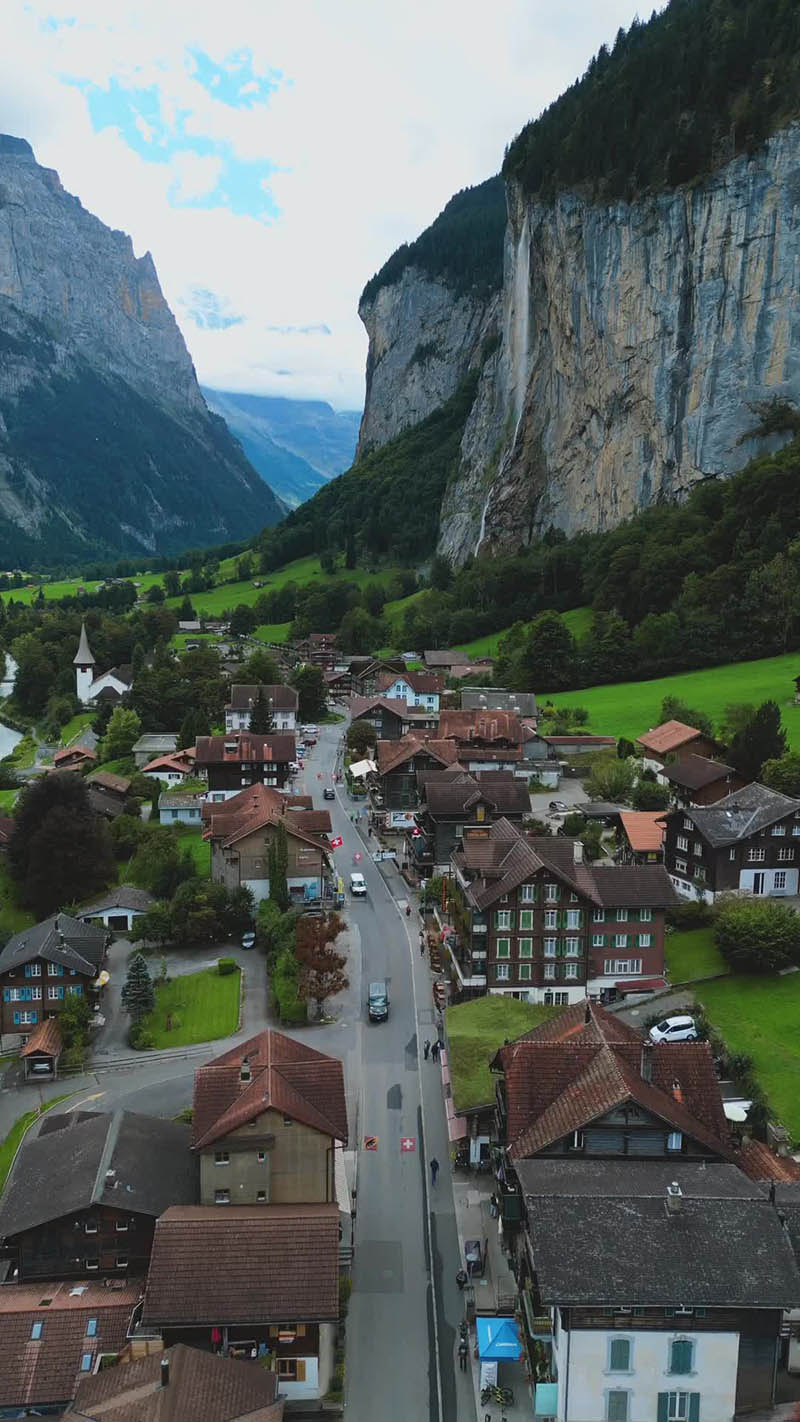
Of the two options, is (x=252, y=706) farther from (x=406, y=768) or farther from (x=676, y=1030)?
(x=676, y=1030)

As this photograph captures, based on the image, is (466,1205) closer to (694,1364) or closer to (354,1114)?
(354,1114)

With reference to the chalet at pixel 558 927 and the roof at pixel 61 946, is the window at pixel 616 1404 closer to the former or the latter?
the chalet at pixel 558 927

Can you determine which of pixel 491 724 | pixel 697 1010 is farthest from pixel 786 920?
pixel 491 724

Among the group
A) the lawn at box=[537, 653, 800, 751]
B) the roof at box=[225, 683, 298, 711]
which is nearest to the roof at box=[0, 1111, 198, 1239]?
the lawn at box=[537, 653, 800, 751]

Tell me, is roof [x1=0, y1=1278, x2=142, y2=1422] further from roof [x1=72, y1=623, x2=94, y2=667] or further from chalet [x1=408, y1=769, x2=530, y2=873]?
roof [x1=72, y1=623, x2=94, y2=667]

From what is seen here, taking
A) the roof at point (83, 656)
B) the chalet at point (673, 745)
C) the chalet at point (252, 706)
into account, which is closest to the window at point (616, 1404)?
the chalet at point (673, 745)

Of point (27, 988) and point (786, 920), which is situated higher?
point (786, 920)

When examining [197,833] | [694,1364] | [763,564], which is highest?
[763,564]
